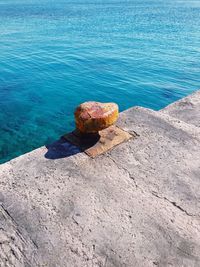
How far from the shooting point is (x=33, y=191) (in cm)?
307

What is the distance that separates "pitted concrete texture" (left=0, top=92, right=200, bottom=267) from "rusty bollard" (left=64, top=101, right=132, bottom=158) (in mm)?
139

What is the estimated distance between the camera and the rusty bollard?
3.56 metres

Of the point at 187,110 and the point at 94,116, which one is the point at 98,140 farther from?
the point at 187,110

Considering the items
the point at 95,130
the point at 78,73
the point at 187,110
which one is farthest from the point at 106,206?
the point at 78,73

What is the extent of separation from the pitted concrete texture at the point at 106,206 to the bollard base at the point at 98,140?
104 millimetres

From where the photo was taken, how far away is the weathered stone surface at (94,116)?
3.54 metres

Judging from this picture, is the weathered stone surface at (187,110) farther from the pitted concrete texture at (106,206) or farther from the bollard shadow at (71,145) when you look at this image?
the bollard shadow at (71,145)

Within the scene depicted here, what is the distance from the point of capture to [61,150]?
3.73m

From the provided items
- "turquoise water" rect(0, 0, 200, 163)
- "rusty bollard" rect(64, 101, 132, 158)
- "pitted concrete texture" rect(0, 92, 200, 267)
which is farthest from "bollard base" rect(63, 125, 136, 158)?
"turquoise water" rect(0, 0, 200, 163)

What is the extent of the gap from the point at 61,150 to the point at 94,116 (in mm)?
704

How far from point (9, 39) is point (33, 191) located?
71.6 ft

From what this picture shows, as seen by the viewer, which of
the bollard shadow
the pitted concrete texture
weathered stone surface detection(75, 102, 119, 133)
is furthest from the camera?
the bollard shadow

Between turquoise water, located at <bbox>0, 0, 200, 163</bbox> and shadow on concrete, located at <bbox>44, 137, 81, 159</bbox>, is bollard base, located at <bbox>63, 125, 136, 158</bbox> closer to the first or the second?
shadow on concrete, located at <bbox>44, 137, 81, 159</bbox>

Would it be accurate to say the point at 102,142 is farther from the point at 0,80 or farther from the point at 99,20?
the point at 99,20
